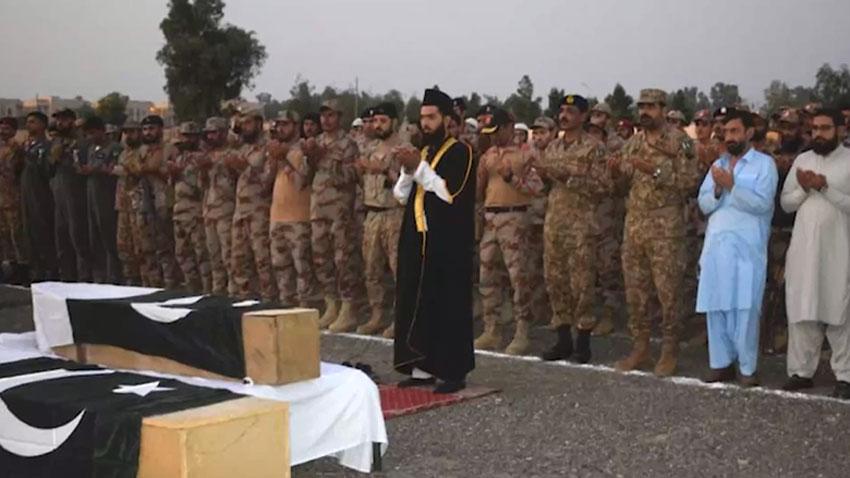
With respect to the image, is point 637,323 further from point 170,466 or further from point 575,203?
point 170,466

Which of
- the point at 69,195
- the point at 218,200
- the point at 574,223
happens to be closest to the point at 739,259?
the point at 574,223

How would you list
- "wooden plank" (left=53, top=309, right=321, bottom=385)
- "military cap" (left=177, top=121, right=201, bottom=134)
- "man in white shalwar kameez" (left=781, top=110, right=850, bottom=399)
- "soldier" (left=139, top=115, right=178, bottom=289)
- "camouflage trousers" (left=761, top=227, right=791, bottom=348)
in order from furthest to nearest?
"military cap" (left=177, top=121, right=201, bottom=134) → "soldier" (left=139, top=115, right=178, bottom=289) → "camouflage trousers" (left=761, top=227, right=791, bottom=348) → "man in white shalwar kameez" (left=781, top=110, right=850, bottom=399) → "wooden plank" (left=53, top=309, right=321, bottom=385)

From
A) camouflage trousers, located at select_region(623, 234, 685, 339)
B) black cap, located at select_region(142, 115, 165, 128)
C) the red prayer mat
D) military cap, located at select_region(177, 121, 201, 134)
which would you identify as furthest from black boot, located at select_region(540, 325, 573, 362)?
black cap, located at select_region(142, 115, 165, 128)

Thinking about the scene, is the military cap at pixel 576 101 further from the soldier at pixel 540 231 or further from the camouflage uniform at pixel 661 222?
the soldier at pixel 540 231

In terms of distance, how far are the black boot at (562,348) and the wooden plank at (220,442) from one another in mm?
3989

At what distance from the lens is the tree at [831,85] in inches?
561

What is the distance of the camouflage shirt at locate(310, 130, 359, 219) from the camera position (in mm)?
9289

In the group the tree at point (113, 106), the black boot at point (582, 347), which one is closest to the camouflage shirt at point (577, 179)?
the black boot at point (582, 347)

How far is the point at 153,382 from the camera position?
460 cm

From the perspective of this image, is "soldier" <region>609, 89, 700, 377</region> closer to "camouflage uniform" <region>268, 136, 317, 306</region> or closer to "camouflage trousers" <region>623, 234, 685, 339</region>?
"camouflage trousers" <region>623, 234, 685, 339</region>

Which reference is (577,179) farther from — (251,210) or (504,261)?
(251,210)

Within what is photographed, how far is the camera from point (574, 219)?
761 cm

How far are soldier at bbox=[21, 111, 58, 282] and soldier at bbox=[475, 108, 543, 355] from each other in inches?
258

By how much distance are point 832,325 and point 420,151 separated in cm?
293
